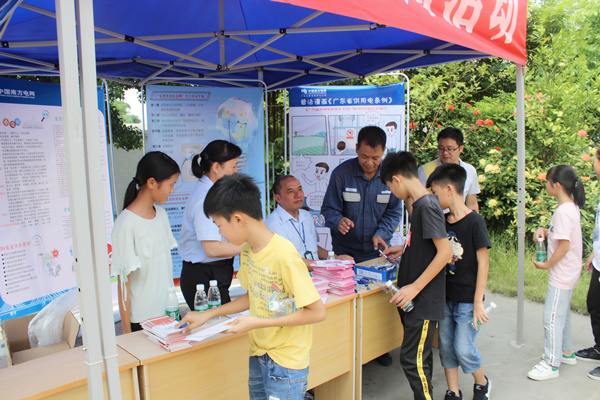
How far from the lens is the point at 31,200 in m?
3.27

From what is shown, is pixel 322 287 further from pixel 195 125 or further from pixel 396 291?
pixel 195 125

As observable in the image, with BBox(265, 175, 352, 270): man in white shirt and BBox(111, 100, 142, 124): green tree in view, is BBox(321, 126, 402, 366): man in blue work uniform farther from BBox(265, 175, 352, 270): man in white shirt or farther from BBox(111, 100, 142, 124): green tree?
BBox(111, 100, 142, 124): green tree

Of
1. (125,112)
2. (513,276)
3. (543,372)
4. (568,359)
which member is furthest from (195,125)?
(125,112)

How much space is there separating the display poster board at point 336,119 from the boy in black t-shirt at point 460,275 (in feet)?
7.62

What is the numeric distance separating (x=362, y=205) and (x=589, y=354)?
86.8 inches

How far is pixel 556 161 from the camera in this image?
579 cm

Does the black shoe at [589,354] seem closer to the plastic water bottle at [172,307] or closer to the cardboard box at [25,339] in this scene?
the plastic water bottle at [172,307]

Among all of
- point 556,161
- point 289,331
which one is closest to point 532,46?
point 556,161

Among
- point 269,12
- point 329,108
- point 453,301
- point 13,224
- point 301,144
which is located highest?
point 269,12

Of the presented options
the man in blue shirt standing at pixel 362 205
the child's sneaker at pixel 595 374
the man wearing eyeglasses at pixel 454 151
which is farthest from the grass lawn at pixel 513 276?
the man in blue shirt standing at pixel 362 205

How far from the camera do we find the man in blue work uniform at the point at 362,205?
3281 millimetres

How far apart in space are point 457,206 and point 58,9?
2172 mm

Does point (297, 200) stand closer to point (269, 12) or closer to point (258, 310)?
point (258, 310)

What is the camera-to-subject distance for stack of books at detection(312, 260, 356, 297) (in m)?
2.44
